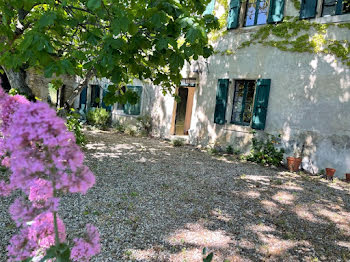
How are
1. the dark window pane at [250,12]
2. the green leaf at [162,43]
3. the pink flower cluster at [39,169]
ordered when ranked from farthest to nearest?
1. the dark window pane at [250,12]
2. the green leaf at [162,43]
3. the pink flower cluster at [39,169]

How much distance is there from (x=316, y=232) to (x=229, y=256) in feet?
4.96

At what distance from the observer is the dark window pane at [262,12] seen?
7.86 meters

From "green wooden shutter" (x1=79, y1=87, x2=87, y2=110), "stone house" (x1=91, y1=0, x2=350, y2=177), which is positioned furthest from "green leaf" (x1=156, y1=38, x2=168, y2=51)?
"green wooden shutter" (x1=79, y1=87, x2=87, y2=110)

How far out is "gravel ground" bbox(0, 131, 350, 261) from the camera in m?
2.77

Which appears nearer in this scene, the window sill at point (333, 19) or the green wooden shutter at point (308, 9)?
the window sill at point (333, 19)

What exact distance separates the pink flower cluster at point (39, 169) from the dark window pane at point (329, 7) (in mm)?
8007

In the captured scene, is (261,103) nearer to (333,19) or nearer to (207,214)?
(333,19)

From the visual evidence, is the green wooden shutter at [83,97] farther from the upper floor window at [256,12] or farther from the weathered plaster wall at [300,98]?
the upper floor window at [256,12]

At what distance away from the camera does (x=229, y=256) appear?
8.67ft

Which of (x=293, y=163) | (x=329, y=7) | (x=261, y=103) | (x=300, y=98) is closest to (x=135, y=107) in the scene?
(x=261, y=103)

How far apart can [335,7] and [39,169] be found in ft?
26.7

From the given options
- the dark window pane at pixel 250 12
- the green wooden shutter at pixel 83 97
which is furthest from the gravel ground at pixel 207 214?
the green wooden shutter at pixel 83 97

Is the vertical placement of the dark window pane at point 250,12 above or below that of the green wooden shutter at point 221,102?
above

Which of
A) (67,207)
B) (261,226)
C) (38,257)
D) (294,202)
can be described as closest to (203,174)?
(294,202)
